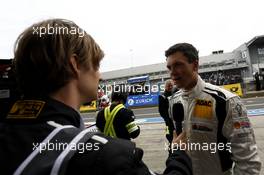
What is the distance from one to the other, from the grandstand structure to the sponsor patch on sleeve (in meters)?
28.5

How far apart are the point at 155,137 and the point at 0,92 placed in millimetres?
8251

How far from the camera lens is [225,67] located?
42.2 meters

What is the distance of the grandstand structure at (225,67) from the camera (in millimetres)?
37144

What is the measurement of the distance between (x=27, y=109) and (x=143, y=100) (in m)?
21.7

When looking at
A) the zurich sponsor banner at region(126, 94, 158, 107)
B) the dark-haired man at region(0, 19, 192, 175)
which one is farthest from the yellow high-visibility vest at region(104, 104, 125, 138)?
the zurich sponsor banner at region(126, 94, 158, 107)

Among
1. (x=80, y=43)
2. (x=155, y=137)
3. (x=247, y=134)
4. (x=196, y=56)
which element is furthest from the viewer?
(x=155, y=137)

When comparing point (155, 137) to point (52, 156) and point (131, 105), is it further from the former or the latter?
point (131, 105)

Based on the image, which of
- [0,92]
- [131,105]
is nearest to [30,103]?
[0,92]

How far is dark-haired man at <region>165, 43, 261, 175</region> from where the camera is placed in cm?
211

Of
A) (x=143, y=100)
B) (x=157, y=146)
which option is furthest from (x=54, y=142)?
(x=143, y=100)

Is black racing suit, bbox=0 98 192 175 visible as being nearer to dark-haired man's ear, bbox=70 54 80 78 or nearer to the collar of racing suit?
dark-haired man's ear, bbox=70 54 80 78

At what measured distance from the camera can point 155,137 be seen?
9570 millimetres

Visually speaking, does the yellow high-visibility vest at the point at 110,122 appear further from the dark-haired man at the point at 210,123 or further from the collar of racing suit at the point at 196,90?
the collar of racing suit at the point at 196,90

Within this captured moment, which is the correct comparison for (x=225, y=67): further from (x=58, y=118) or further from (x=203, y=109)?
(x=58, y=118)
